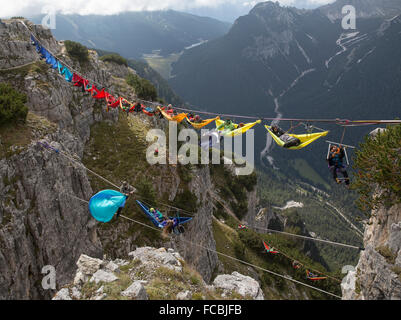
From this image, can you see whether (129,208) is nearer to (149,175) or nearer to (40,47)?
(149,175)

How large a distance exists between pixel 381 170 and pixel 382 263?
22.6ft

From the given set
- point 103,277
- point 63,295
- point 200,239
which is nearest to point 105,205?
point 103,277

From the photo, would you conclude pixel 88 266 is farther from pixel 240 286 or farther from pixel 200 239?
pixel 200 239

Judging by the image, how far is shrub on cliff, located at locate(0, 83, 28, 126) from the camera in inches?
796

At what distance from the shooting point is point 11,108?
68.1ft

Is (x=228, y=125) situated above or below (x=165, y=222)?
above

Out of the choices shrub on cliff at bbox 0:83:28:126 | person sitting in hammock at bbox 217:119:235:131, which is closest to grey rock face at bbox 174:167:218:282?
person sitting in hammock at bbox 217:119:235:131

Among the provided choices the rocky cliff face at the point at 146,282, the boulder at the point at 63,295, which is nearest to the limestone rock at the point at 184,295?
the rocky cliff face at the point at 146,282

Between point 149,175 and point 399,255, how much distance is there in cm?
2565

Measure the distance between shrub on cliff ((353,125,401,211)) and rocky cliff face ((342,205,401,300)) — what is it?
1076mm

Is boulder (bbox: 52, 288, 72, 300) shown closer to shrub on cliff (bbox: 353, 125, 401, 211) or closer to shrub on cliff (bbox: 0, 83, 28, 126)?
shrub on cliff (bbox: 0, 83, 28, 126)

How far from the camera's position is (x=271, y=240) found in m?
64.6

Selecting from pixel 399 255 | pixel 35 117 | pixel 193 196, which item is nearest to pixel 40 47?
pixel 35 117
